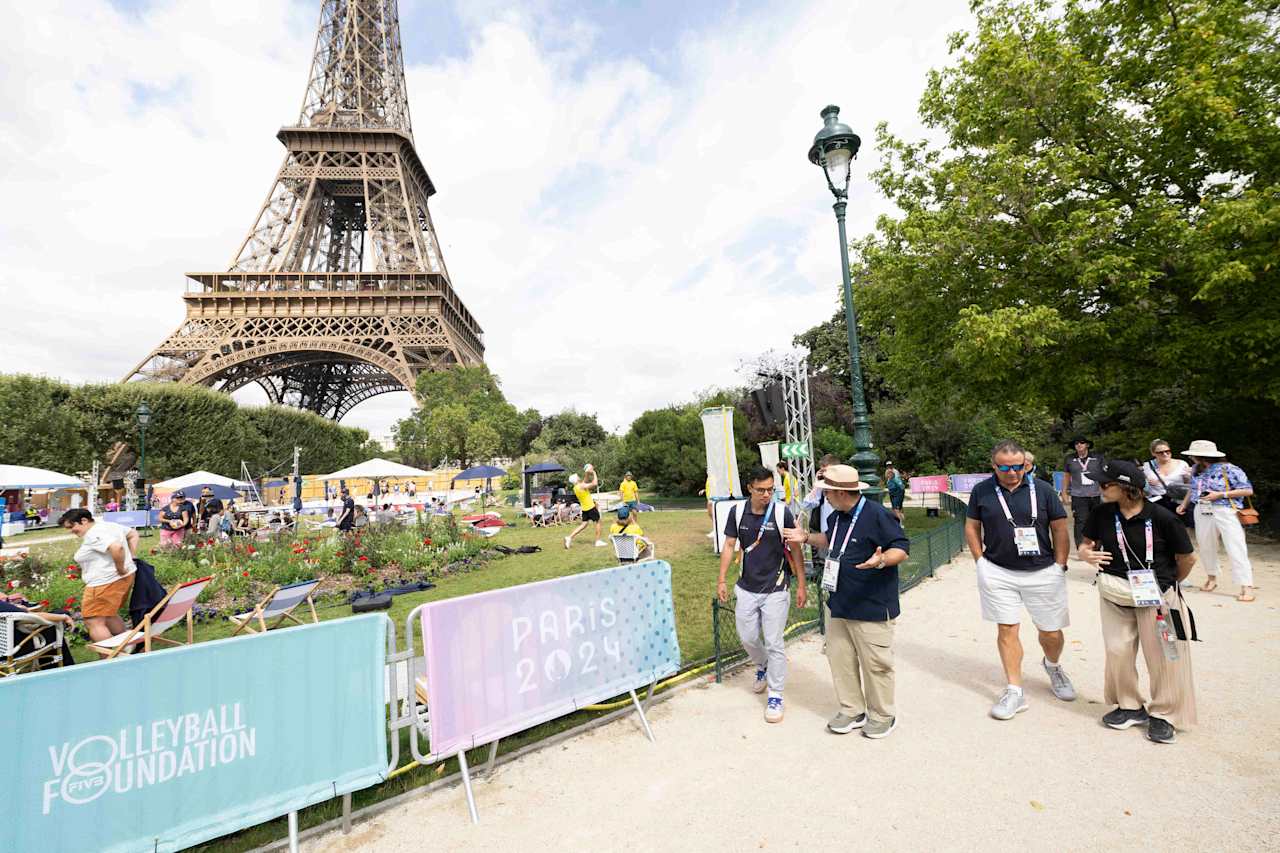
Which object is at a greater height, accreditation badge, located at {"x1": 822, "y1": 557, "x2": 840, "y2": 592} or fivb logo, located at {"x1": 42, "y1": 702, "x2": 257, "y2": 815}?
accreditation badge, located at {"x1": 822, "y1": 557, "x2": 840, "y2": 592}

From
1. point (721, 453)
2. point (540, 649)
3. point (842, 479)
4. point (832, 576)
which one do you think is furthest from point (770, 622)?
point (721, 453)

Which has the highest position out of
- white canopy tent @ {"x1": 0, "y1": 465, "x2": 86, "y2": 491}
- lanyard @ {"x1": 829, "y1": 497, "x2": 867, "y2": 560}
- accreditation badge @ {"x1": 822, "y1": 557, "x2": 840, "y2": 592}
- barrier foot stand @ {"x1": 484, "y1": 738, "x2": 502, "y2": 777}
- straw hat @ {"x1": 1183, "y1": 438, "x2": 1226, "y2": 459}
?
white canopy tent @ {"x1": 0, "y1": 465, "x2": 86, "y2": 491}

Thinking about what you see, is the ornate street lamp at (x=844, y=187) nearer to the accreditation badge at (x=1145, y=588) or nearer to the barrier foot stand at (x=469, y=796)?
the accreditation badge at (x=1145, y=588)

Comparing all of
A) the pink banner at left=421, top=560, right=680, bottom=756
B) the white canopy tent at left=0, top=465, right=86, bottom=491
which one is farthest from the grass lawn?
the white canopy tent at left=0, top=465, right=86, bottom=491

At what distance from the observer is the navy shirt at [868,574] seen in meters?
3.68

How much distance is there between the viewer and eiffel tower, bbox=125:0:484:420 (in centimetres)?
3881

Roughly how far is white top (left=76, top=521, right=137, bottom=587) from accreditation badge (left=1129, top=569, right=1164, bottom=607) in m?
8.31

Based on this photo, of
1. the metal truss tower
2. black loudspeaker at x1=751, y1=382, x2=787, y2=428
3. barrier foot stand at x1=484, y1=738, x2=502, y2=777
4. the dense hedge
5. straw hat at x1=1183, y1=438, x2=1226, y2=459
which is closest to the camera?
barrier foot stand at x1=484, y1=738, x2=502, y2=777

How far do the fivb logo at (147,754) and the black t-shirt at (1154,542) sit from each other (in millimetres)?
5168

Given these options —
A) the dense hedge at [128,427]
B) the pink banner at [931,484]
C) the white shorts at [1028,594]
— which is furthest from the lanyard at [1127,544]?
the dense hedge at [128,427]

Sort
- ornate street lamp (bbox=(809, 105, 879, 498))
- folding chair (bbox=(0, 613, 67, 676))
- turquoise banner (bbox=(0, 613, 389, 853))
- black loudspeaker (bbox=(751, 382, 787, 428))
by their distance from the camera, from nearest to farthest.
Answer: turquoise banner (bbox=(0, 613, 389, 853)) < folding chair (bbox=(0, 613, 67, 676)) < ornate street lamp (bbox=(809, 105, 879, 498)) < black loudspeaker (bbox=(751, 382, 787, 428))

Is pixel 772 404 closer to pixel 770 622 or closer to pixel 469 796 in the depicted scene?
pixel 770 622

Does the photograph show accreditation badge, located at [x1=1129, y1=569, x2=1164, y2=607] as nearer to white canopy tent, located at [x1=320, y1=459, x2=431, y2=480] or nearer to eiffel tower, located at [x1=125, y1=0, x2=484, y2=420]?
white canopy tent, located at [x1=320, y1=459, x2=431, y2=480]

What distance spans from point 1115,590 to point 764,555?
227 centimetres
